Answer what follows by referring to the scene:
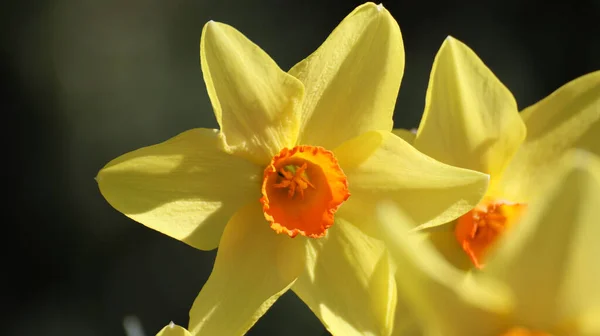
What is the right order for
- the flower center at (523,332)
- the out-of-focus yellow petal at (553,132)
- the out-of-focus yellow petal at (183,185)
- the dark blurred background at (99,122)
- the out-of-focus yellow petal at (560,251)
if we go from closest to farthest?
the out-of-focus yellow petal at (560,251) < the flower center at (523,332) < the out-of-focus yellow petal at (183,185) < the out-of-focus yellow petal at (553,132) < the dark blurred background at (99,122)

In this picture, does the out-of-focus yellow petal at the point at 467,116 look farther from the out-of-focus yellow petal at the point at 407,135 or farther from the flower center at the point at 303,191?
the flower center at the point at 303,191

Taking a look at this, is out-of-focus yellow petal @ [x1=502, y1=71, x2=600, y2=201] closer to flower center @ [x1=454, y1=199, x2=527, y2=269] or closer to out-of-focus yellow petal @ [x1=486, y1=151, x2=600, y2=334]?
flower center @ [x1=454, y1=199, x2=527, y2=269]

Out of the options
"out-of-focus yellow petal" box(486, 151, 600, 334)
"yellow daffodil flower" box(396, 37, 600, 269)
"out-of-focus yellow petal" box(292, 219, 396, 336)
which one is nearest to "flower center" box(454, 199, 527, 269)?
"yellow daffodil flower" box(396, 37, 600, 269)

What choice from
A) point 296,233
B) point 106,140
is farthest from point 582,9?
point 296,233

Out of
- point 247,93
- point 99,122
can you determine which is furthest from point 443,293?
point 99,122

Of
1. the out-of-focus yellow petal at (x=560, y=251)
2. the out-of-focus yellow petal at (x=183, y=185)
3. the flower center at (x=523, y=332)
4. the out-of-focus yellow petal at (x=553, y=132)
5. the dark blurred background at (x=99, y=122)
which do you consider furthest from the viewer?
the dark blurred background at (x=99, y=122)

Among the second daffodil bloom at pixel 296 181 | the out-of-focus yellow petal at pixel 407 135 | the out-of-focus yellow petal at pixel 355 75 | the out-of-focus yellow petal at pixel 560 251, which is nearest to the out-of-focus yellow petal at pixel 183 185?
the second daffodil bloom at pixel 296 181

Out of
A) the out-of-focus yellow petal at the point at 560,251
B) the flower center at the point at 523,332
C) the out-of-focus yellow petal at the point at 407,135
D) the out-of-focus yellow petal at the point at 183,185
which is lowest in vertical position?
the flower center at the point at 523,332
